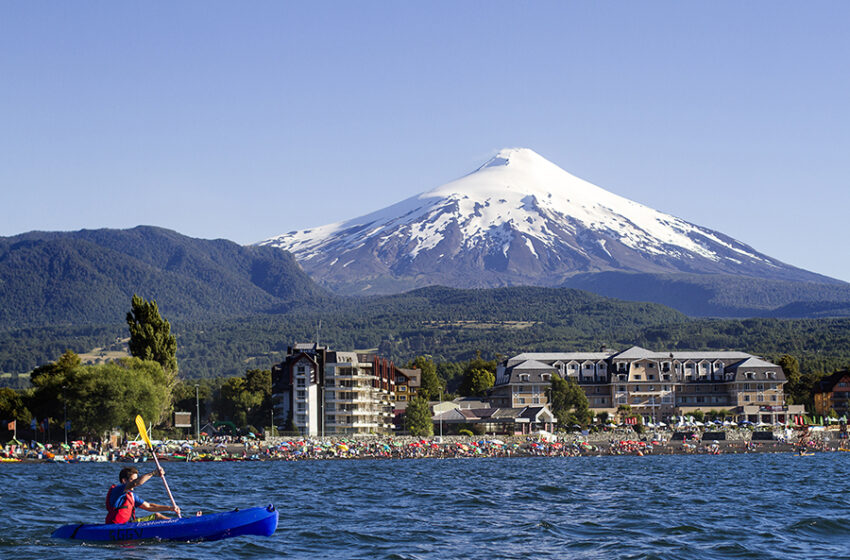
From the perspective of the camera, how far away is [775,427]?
476ft

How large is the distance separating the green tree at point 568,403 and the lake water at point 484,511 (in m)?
68.5

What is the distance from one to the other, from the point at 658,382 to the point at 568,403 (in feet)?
71.7

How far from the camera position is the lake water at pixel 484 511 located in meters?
35.2

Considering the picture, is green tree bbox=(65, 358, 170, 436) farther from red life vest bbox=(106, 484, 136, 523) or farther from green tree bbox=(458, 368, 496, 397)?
red life vest bbox=(106, 484, 136, 523)

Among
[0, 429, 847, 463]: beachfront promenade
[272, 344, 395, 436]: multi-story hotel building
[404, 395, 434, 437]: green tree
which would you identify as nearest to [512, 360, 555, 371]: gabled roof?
[272, 344, 395, 436]: multi-story hotel building

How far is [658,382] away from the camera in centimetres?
16762

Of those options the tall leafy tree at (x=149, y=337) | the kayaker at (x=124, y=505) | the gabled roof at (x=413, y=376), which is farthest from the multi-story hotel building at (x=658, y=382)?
the kayaker at (x=124, y=505)

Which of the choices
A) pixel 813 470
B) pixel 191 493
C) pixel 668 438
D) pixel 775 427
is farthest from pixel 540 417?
pixel 191 493

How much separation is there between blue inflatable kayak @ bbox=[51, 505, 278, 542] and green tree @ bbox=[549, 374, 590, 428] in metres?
116

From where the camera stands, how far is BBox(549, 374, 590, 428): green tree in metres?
151

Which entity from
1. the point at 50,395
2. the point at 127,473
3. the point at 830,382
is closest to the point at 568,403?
the point at 830,382

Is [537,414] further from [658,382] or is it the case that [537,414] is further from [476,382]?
[658,382]

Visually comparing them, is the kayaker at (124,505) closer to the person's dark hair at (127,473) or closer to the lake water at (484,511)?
the person's dark hair at (127,473)

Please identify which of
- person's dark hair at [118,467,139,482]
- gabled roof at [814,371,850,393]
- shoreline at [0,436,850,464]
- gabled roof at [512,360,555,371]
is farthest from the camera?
gabled roof at [512,360,555,371]
